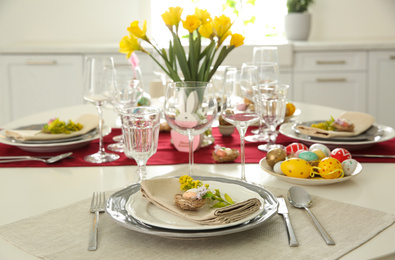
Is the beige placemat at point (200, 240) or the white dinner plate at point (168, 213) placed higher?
the white dinner plate at point (168, 213)

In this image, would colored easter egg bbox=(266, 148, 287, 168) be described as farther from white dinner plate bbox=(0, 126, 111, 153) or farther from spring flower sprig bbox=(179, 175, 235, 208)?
white dinner plate bbox=(0, 126, 111, 153)

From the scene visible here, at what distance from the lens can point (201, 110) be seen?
3.47 feet

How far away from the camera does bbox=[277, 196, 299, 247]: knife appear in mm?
843

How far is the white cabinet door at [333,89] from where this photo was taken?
148 inches

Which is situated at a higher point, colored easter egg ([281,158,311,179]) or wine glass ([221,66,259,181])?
wine glass ([221,66,259,181])

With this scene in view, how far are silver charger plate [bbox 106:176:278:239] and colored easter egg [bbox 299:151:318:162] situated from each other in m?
0.21

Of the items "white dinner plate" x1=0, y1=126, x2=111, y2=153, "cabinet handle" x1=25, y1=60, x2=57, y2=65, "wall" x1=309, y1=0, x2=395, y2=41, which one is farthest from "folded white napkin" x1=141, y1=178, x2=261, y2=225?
"wall" x1=309, y1=0, x2=395, y2=41

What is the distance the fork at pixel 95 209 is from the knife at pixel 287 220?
1.01 feet

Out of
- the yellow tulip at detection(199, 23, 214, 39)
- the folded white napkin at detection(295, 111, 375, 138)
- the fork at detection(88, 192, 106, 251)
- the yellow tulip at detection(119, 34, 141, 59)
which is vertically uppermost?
the yellow tulip at detection(199, 23, 214, 39)

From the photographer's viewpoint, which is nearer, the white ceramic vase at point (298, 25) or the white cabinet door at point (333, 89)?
the white cabinet door at point (333, 89)

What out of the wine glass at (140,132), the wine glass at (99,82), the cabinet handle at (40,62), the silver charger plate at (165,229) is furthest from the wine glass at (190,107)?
the cabinet handle at (40,62)

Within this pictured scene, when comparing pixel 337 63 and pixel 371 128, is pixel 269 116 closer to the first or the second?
pixel 371 128

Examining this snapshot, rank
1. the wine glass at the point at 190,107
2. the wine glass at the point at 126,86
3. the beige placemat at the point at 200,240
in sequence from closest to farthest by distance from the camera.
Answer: the beige placemat at the point at 200,240
the wine glass at the point at 190,107
the wine glass at the point at 126,86

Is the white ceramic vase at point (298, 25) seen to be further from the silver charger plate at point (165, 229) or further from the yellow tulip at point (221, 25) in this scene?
the silver charger plate at point (165, 229)
